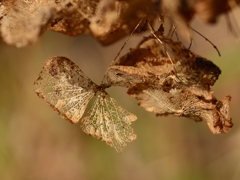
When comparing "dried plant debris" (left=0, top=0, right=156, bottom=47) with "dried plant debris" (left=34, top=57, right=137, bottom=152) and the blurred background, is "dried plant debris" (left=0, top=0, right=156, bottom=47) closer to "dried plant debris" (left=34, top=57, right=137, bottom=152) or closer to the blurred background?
"dried plant debris" (left=34, top=57, right=137, bottom=152)

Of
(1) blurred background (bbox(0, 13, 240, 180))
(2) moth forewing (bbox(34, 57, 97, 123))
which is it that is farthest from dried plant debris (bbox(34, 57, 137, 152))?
(1) blurred background (bbox(0, 13, 240, 180))

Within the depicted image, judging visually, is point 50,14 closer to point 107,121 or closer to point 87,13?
point 87,13

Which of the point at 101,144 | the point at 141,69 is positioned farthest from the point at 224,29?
the point at 141,69

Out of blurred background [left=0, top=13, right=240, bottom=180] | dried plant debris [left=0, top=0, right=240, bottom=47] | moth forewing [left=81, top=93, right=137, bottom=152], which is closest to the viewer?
dried plant debris [left=0, top=0, right=240, bottom=47]

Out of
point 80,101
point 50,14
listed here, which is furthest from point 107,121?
point 50,14

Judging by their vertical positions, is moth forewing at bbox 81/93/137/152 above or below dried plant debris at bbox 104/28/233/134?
below

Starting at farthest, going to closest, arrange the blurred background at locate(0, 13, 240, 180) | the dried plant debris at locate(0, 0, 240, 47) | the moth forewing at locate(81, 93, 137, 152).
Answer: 1. the blurred background at locate(0, 13, 240, 180)
2. the moth forewing at locate(81, 93, 137, 152)
3. the dried plant debris at locate(0, 0, 240, 47)
